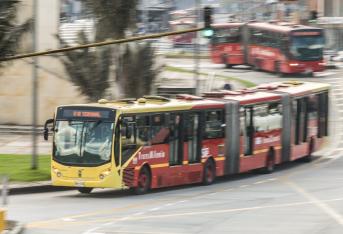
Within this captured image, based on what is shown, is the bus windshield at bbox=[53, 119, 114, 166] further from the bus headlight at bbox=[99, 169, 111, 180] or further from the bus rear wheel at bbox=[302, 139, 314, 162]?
the bus rear wheel at bbox=[302, 139, 314, 162]

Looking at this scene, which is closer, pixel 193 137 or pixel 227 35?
pixel 193 137

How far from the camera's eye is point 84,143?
85.8ft

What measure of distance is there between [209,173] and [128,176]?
16.2 ft

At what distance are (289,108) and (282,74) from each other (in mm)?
27296

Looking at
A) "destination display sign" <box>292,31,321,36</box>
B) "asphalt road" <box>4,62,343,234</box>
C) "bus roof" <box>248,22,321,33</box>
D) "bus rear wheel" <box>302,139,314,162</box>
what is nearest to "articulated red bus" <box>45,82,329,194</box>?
"asphalt road" <box>4,62,343,234</box>

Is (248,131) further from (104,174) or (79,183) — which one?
(79,183)

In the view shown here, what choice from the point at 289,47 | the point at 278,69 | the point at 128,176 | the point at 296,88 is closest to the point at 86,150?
the point at 128,176

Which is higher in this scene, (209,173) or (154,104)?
(154,104)

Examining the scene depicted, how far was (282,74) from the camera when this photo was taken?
6284 cm

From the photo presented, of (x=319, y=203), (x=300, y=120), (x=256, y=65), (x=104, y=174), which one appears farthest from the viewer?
(x=256, y=65)

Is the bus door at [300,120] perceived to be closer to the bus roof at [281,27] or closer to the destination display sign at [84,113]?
the destination display sign at [84,113]

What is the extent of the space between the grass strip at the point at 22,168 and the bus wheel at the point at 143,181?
3563 mm

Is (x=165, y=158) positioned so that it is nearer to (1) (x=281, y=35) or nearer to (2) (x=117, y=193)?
(2) (x=117, y=193)

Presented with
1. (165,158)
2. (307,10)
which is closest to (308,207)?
(165,158)
